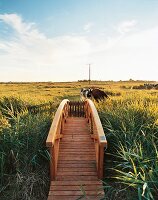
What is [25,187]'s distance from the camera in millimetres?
6086

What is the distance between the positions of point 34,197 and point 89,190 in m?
1.35

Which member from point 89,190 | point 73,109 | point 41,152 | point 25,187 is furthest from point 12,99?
point 89,190

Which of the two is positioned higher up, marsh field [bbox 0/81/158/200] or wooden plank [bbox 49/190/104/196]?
marsh field [bbox 0/81/158/200]

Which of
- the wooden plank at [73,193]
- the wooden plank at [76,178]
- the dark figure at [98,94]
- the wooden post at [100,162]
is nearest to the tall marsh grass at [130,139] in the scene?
the wooden post at [100,162]

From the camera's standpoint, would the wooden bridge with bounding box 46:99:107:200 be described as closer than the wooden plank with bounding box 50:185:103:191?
Yes

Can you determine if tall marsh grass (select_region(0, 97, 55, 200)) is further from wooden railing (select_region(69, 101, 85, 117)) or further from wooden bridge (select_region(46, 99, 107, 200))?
wooden railing (select_region(69, 101, 85, 117))

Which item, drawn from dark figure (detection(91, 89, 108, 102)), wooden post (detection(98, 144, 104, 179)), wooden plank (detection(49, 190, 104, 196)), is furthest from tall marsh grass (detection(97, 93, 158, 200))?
dark figure (detection(91, 89, 108, 102))

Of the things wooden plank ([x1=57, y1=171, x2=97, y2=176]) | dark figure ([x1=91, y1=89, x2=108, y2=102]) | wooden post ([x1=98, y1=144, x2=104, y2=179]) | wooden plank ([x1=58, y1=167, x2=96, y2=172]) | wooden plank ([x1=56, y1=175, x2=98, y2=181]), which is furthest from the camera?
dark figure ([x1=91, y1=89, x2=108, y2=102])

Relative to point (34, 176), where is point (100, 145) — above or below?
above

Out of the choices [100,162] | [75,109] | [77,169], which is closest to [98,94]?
[75,109]

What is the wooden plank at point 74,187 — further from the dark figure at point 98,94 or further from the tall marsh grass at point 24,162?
the dark figure at point 98,94

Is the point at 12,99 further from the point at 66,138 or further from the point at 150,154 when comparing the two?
the point at 150,154

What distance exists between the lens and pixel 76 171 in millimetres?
6500

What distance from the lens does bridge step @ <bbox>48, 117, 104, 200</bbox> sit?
558 centimetres
